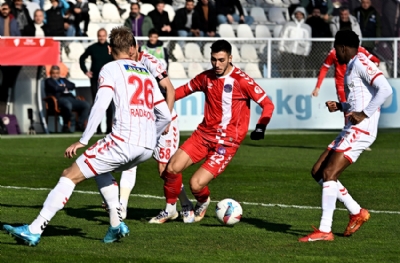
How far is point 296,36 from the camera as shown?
25406 mm

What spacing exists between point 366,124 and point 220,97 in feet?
5.41

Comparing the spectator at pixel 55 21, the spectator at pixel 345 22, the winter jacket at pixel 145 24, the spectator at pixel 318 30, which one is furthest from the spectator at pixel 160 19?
the spectator at pixel 345 22

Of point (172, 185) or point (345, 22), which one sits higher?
point (345, 22)

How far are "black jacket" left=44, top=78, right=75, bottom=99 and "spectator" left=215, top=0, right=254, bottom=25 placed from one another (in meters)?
5.50

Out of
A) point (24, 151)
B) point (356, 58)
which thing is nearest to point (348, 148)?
point (356, 58)

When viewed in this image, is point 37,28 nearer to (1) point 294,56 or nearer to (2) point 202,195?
(1) point 294,56

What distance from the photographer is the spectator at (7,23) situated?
886 inches

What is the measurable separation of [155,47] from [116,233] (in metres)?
14.6

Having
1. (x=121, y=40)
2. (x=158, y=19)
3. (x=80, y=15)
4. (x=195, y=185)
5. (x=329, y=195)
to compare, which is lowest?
(x=195, y=185)

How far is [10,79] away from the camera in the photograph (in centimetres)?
2316

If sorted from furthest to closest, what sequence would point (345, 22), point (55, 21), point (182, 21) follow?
1. point (182, 21)
2. point (345, 22)
3. point (55, 21)

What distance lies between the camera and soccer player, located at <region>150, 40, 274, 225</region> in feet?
33.3

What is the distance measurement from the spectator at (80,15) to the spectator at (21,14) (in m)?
1.33

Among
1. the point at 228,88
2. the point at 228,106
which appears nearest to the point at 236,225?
the point at 228,106
